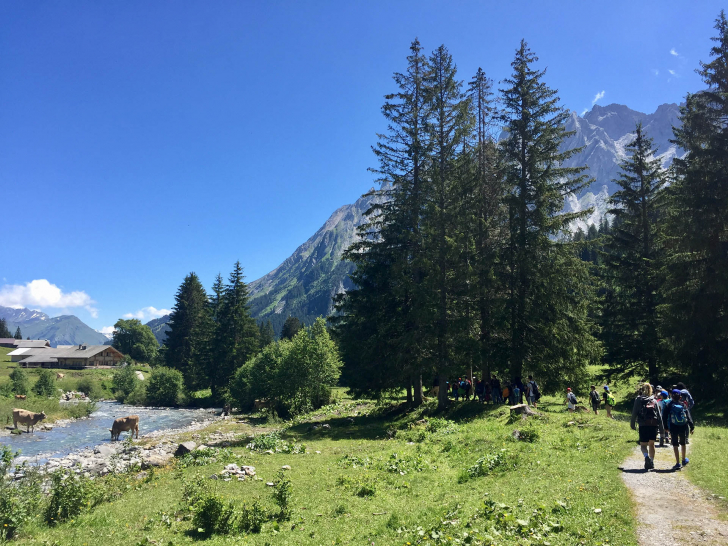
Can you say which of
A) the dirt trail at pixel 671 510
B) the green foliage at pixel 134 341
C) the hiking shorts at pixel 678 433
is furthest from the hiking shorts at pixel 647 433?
the green foliage at pixel 134 341

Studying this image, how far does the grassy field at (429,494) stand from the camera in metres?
7.71

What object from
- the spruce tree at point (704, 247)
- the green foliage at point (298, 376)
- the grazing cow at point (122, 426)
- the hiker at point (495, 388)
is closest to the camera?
the spruce tree at point (704, 247)

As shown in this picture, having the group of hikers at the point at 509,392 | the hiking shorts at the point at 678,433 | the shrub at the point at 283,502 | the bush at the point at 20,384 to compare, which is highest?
the hiking shorts at the point at 678,433

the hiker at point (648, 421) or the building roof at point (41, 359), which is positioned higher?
the hiker at point (648, 421)

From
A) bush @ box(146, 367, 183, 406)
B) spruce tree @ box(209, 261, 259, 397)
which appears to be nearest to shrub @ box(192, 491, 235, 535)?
spruce tree @ box(209, 261, 259, 397)

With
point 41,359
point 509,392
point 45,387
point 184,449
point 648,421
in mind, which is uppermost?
point 648,421

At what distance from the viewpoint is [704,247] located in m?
20.2

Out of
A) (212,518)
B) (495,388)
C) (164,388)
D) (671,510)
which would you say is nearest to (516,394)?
(495,388)

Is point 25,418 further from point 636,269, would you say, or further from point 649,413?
point 636,269

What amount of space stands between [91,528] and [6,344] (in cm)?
15031

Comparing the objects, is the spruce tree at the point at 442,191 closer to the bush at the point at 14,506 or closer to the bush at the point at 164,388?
the bush at the point at 14,506

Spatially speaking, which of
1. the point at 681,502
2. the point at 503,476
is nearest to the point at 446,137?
the point at 503,476

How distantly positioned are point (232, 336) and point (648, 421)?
165ft

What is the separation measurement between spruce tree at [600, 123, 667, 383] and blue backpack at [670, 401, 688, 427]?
1741 cm
